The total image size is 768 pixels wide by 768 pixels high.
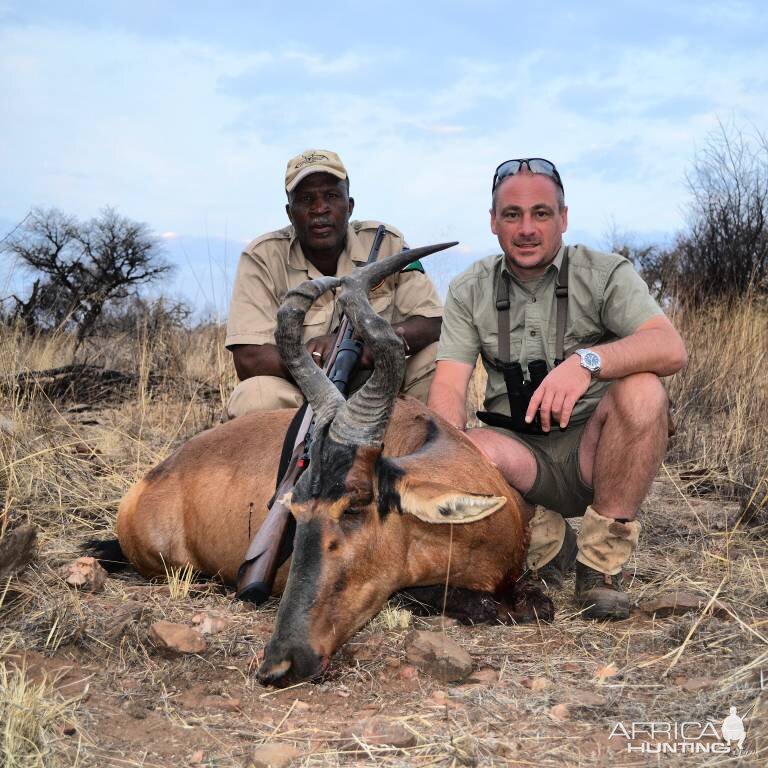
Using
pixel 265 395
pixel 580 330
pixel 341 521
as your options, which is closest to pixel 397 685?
pixel 341 521

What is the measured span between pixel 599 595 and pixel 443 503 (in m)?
1.06

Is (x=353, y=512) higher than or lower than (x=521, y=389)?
lower

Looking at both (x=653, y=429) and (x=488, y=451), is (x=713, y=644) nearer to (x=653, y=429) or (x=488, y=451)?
(x=653, y=429)

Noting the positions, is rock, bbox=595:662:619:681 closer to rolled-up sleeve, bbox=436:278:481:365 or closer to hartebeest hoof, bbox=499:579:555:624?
hartebeest hoof, bbox=499:579:555:624

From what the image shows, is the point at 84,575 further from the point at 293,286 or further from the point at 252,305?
the point at 293,286

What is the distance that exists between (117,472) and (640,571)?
12.8ft

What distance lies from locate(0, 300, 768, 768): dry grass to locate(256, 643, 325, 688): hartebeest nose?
5cm

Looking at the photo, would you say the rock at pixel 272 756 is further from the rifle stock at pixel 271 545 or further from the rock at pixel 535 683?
the rifle stock at pixel 271 545

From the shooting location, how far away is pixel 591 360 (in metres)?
4.23

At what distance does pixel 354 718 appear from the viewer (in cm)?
310

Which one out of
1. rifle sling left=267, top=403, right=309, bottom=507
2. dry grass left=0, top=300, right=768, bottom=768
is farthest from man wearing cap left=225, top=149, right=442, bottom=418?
dry grass left=0, top=300, right=768, bottom=768

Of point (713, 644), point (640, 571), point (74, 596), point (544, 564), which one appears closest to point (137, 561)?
point (74, 596)

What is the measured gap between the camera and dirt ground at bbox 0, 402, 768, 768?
2.79 meters

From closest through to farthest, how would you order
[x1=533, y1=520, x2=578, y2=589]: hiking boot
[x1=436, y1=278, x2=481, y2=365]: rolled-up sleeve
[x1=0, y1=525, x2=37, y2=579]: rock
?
[x1=0, y1=525, x2=37, y2=579]: rock
[x1=533, y1=520, x2=578, y2=589]: hiking boot
[x1=436, y1=278, x2=481, y2=365]: rolled-up sleeve
